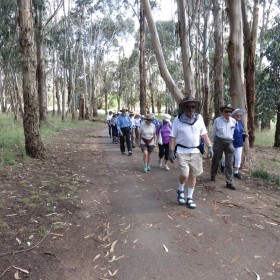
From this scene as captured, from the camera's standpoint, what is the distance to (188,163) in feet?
18.8

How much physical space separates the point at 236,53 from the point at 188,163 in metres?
4.16

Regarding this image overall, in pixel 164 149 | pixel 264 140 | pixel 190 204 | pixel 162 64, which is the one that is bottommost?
pixel 264 140

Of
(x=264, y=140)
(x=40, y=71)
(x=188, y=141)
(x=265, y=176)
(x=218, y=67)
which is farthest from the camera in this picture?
(x=264, y=140)

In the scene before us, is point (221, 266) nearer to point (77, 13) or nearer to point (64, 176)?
point (64, 176)

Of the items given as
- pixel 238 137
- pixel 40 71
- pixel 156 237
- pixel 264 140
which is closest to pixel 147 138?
pixel 238 137

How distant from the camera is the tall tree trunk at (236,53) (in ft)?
27.0

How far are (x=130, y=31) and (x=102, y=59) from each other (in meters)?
5.79

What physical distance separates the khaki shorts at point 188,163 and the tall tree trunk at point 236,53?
139 inches

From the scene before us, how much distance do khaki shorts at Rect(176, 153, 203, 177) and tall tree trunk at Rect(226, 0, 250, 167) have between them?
11.6 feet

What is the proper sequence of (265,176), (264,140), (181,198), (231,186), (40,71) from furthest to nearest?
(264,140)
(40,71)
(265,176)
(231,186)
(181,198)

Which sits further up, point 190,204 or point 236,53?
point 236,53

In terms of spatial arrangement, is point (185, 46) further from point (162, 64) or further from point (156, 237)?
point (156, 237)

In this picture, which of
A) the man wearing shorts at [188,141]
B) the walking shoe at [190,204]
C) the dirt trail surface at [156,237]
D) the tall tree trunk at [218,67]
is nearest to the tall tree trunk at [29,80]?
the dirt trail surface at [156,237]

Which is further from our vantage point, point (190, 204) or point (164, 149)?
point (164, 149)
